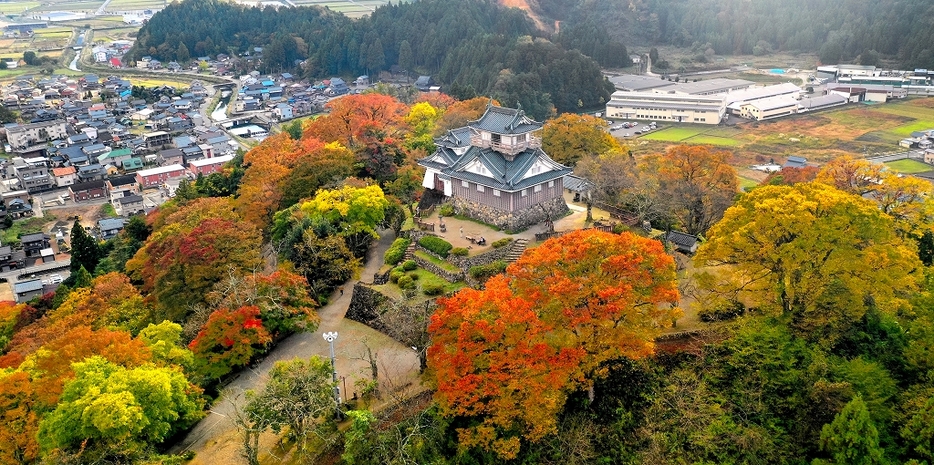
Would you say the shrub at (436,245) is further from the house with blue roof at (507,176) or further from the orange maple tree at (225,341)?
the orange maple tree at (225,341)

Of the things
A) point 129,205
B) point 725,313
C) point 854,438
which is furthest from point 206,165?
point 854,438

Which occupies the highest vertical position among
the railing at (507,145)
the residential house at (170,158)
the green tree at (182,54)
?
the green tree at (182,54)

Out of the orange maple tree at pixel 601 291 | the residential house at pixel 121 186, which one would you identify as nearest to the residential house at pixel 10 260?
the residential house at pixel 121 186

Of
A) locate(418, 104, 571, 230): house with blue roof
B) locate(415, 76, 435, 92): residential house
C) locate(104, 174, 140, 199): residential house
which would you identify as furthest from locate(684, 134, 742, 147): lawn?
locate(104, 174, 140, 199): residential house

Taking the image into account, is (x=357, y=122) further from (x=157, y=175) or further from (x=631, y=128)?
(x=631, y=128)

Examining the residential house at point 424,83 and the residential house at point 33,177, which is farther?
the residential house at point 424,83

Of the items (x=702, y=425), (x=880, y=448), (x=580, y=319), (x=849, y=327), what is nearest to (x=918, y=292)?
(x=849, y=327)
